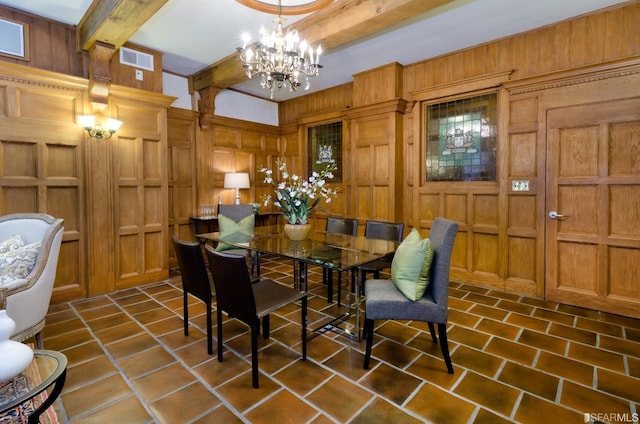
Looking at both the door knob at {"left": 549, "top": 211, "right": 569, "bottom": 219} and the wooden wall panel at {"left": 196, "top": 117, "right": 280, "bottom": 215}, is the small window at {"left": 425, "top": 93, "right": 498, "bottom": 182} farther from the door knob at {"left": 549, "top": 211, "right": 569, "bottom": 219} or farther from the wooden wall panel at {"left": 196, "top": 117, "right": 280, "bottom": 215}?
the wooden wall panel at {"left": 196, "top": 117, "right": 280, "bottom": 215}

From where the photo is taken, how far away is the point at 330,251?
8.54ft

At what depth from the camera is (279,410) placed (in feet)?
5.78

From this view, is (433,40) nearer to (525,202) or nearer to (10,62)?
(525,202)

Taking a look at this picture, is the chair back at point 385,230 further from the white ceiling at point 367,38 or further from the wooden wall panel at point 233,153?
the wooden wall panel at point 233,153

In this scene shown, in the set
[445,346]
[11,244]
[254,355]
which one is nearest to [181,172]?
[11,244]

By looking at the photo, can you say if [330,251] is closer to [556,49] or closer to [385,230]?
[385,230]

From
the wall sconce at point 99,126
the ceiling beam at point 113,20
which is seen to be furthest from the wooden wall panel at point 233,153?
the ceiling beam at point 113,20

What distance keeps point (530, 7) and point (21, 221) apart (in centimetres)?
499

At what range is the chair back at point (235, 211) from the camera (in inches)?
161

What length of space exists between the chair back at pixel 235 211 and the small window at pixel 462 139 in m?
2.53

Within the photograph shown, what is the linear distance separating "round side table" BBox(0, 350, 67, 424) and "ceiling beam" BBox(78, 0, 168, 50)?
102 inches

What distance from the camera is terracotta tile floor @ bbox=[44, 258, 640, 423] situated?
175 centimetres

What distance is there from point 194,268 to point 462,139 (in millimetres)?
3523

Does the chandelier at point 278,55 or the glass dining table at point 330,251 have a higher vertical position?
the chandelier at point 278,55
